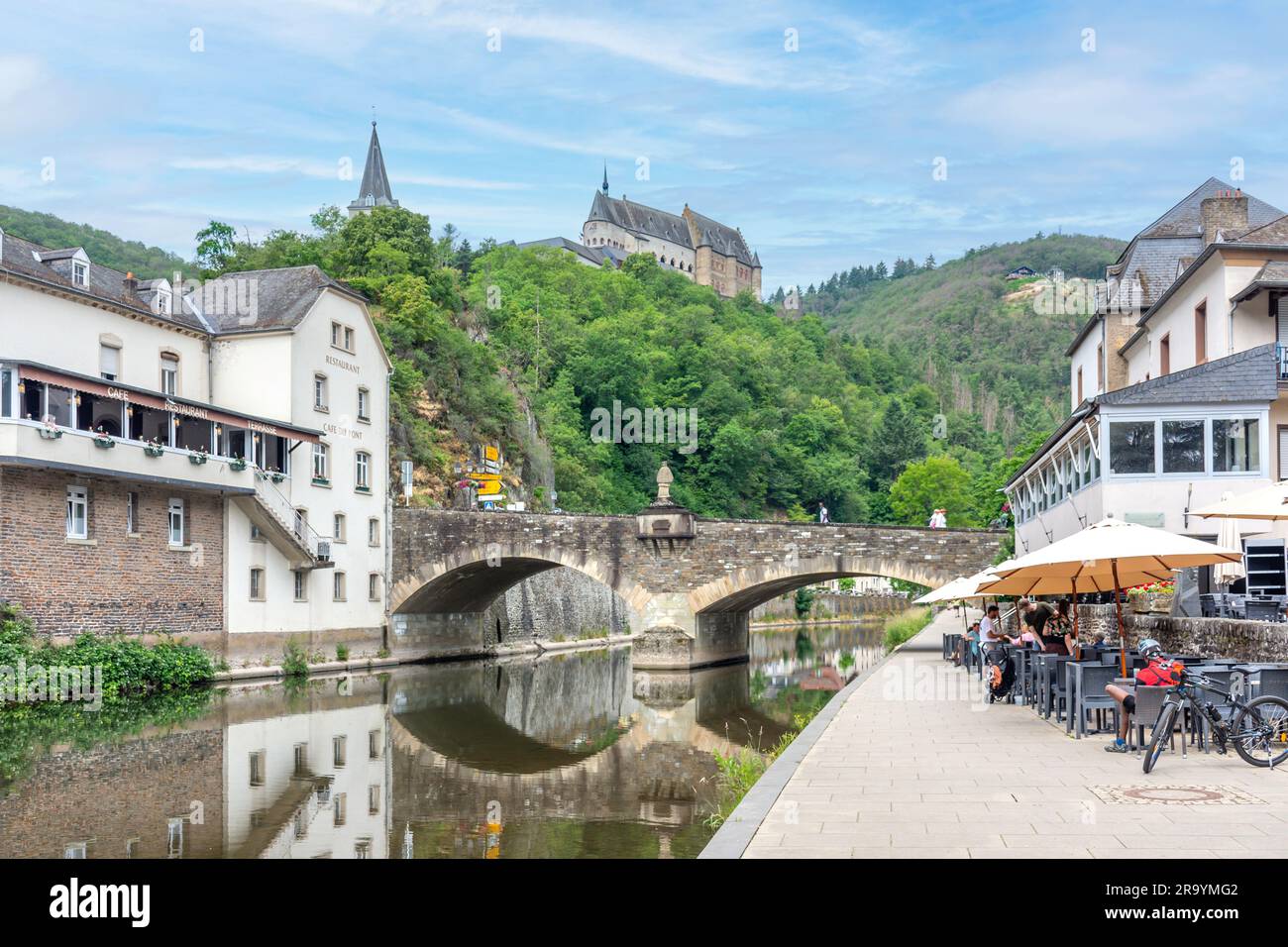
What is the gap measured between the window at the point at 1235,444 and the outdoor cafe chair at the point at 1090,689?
12.0m

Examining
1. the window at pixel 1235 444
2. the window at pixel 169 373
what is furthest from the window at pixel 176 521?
the window at pixel 1235 444

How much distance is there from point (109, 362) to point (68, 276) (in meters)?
2.01

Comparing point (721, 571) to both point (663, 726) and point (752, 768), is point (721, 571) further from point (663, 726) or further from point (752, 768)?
point (752, 768)

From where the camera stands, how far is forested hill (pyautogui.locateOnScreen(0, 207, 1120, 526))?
50.3m

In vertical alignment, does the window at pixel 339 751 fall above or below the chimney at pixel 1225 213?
below

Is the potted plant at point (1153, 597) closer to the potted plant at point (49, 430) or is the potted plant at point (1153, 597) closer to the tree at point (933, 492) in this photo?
the potted plant at point (49, 430)

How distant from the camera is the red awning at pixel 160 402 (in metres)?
24.9

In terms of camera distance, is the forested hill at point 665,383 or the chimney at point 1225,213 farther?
the forested hill at point 665,383

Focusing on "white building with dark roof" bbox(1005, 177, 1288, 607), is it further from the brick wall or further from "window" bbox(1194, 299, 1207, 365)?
the brick wall

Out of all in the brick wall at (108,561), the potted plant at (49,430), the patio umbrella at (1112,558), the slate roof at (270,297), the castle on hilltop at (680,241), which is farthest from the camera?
the castle on hilltop at (680,241)

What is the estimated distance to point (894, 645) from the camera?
3600cm

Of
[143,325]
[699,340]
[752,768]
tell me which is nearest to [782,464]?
[699,340]

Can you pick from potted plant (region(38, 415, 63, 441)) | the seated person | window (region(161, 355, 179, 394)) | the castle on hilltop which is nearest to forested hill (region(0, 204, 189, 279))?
window (region(161, 355, 179, 394))

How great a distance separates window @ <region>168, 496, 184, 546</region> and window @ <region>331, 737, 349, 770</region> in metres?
11.2
